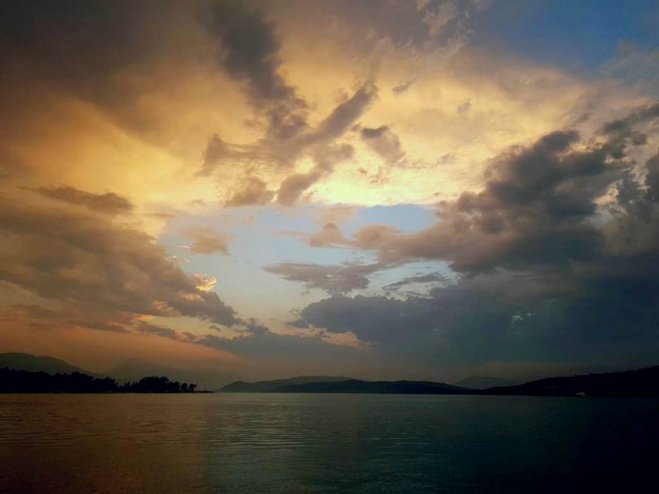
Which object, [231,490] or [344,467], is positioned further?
[344,467]

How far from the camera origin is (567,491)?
39.2 metres

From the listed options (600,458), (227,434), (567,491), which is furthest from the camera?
(227,434)

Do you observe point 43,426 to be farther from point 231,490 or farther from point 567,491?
point 567,491

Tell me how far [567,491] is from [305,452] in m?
30.5

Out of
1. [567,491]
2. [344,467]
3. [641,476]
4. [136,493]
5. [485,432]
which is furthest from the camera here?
[485,432]

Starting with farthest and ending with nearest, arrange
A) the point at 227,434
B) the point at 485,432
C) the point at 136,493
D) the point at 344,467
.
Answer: the point at 485,432, the point at 227,434, the point at 344,467, the point at 136,493

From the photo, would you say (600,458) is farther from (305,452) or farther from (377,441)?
(305,452)

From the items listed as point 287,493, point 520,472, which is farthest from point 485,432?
point 287,493

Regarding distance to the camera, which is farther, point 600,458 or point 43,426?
point 43,426

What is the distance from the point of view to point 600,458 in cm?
5581

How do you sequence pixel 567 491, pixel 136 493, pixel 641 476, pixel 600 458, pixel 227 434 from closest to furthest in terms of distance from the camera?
1. pixel 136 493
2. pixel 567 491
3. pixel 641 476
4. pixel 600 458
5. pixel 227 434

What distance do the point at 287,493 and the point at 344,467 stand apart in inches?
520

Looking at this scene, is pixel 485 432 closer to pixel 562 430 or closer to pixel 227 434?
pixel 562 430

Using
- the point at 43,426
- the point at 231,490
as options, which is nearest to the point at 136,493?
the point at 231,490
